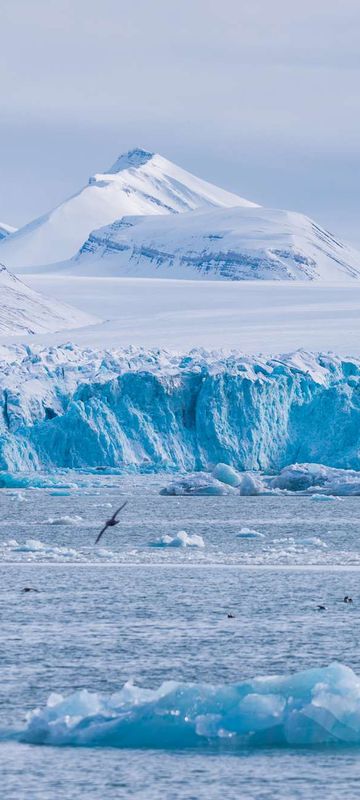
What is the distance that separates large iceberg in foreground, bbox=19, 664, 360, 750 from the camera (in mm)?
8586

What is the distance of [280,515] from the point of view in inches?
1150

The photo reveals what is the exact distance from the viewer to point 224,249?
111 m

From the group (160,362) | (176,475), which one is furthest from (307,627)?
(160,362)

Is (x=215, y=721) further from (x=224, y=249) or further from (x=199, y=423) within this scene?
(x=224, y=249)

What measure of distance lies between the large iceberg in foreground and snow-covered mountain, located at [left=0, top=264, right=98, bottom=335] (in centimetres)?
6105

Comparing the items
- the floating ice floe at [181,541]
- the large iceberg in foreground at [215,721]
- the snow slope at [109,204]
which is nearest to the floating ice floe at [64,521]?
the floating ice floe at [181,541]

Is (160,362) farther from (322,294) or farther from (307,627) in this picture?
(322,294)

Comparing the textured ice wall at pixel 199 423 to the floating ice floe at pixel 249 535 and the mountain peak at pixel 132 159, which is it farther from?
the mountain peak at pixel 132 159

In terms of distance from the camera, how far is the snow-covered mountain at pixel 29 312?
7188 cm

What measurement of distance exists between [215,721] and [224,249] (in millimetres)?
103135

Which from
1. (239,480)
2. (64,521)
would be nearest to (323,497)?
(239,480)

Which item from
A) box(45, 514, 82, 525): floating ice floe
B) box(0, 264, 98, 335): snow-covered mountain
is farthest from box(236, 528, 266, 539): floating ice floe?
box(0, 264, 98, 335): snow-covered mountain

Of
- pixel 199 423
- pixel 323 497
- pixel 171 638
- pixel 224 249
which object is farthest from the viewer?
pixel 224 249

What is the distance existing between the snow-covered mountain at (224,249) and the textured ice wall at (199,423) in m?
72.7
